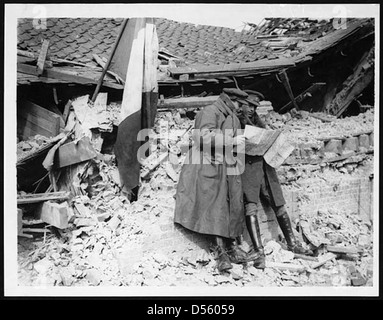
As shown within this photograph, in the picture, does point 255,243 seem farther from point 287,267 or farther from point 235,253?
point 287,267

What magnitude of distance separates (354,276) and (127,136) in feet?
8.10

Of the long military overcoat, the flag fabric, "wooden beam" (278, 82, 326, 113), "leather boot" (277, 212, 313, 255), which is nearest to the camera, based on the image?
the long military overcoat

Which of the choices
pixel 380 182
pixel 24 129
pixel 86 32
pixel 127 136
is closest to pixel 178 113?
pixel 127 136

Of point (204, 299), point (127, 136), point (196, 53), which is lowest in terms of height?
point (204, 299)

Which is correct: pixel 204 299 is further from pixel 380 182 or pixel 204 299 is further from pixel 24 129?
pixel 24 129

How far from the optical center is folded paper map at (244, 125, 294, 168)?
4.31 meters

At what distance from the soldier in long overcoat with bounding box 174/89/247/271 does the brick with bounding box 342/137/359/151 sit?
4.07ft

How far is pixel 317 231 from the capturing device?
4648 millimetres

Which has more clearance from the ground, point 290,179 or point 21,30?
point 21,30

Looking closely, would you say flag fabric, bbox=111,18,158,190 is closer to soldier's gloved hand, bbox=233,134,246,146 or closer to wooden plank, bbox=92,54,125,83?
wooden plank, bbox=92,54,125,83

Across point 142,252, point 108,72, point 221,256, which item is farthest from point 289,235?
point 108,72

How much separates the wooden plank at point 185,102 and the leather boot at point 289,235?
1.29 meters

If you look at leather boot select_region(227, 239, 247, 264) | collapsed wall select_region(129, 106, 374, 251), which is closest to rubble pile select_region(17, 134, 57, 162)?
collapsed wall select_region(129, 106, 374, 251)

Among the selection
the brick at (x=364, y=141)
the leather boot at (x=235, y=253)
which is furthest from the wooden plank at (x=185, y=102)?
the brick at (x=364, y=141)
